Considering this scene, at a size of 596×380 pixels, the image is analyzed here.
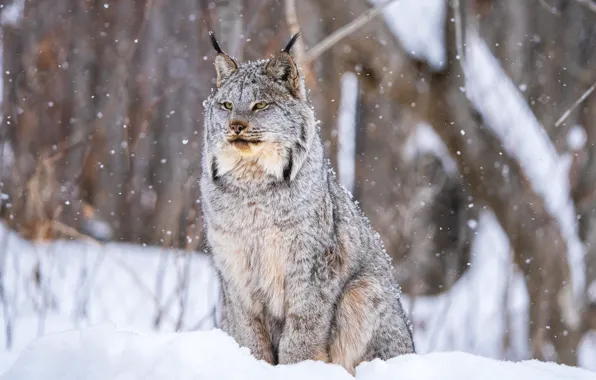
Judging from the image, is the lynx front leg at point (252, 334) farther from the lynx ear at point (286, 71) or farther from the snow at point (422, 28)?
the snow at point (422, 28)

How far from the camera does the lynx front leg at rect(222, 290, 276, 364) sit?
4535 mm

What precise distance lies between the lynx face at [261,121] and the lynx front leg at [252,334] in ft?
2.82

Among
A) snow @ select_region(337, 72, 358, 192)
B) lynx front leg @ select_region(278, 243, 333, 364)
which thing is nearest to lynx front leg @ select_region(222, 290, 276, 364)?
lynx front leg @ select_region(278, 243, 333, 364)

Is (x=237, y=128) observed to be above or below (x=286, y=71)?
below

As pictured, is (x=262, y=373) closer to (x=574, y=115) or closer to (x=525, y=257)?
(x=525, y=257)

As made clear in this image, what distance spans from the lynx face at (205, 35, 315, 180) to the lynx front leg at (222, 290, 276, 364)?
0.86m

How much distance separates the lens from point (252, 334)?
4539mm

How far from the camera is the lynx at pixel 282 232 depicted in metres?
4.37

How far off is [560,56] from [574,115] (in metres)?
2.13

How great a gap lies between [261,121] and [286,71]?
41cm

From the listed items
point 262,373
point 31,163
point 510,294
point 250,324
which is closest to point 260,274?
point 250,324

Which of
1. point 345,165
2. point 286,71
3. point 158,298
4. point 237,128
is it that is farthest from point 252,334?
point 345,165

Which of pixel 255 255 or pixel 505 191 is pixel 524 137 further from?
pixel 255 255

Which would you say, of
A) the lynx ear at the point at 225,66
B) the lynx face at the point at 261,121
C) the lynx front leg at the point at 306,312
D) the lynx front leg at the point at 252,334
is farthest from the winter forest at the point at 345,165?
the lynx ear at the point at 225,66
